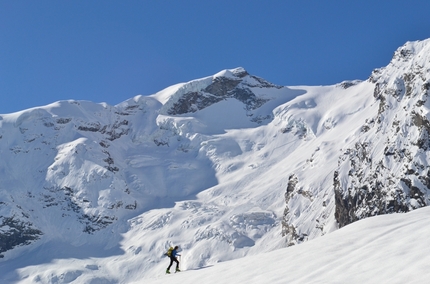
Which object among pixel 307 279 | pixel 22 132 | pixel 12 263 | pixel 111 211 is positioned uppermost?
pixel 22 132

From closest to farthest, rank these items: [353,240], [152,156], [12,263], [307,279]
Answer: [307,279] < [353,240] < [12,263] < [152,156]

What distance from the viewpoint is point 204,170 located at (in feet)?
387

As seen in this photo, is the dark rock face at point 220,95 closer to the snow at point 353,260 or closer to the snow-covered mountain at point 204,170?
the snow-covered mountain at point 204,170

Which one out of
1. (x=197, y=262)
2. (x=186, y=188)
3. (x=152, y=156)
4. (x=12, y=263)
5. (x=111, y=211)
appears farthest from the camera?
(x=152, y=156)

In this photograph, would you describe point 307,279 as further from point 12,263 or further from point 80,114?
point 80,114

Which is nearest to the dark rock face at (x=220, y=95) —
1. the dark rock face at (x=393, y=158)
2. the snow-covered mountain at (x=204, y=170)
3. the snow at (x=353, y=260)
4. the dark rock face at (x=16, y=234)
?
the snow-covered mountain at (x=204, y=170)

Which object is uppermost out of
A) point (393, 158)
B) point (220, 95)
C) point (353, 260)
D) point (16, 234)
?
point (220, 95)

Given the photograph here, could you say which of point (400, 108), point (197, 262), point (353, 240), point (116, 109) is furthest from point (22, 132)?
point (353, 240)

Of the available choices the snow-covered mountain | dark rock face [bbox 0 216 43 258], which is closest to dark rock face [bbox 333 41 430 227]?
the snow-covered mountain

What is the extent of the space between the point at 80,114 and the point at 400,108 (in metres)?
84.8

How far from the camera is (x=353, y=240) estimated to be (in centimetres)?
1761

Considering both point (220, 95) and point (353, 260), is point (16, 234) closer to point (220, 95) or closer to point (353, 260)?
point (220, 95)

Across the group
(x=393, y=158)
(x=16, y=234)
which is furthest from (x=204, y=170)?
(x=393, y=158)

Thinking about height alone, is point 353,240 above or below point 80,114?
below
